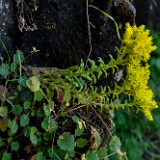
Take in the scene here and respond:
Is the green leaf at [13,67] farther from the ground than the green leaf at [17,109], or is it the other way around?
the green leaf at [13,67]

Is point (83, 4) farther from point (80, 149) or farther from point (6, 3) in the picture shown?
point (80, 149)

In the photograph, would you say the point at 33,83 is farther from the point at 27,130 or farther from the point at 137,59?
the point at 137,59

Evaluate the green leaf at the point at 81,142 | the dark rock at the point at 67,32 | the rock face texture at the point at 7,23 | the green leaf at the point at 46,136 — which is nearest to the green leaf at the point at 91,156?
the green leaf at the point at 81,142

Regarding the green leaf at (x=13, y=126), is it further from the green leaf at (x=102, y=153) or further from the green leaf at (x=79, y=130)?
the green leaf at (x=102, y=153)

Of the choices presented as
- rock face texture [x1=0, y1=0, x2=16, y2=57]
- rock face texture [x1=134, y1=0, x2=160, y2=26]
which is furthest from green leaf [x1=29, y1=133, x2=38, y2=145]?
rock face texture [x1=134, y1=0, x2=160, y2=26]

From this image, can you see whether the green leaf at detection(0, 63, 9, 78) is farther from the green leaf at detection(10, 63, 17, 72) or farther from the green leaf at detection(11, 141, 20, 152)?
the green leaf at detection(11, 141, 20, 152)

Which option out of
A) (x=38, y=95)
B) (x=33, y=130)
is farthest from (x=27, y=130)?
(x=38, y=95)

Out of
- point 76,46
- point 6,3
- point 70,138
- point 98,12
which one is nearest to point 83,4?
point 98,12
